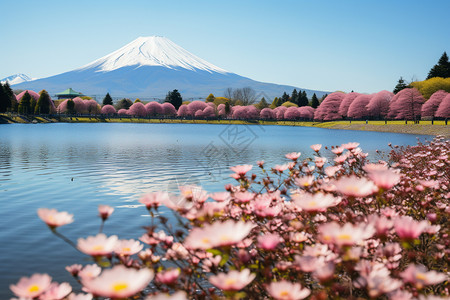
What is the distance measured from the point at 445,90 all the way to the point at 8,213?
263ft

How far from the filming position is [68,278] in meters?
5.97

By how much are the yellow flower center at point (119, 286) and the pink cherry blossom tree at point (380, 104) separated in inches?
3420

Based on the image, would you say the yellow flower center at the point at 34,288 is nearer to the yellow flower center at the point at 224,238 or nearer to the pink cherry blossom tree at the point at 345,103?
the yellow flower center at the point at 224,238

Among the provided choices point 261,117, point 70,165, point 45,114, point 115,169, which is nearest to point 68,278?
point 115,169

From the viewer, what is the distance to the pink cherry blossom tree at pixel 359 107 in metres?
86.1

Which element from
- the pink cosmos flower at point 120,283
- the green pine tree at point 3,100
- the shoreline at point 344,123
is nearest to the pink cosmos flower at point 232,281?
the pink cosmos flower at point 120,283

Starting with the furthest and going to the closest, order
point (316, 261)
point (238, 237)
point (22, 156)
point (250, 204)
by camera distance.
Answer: point (22, 156) → point (250, 204) → point (316, 261) → point (238, 237)

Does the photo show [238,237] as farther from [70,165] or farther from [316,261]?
[70,165]

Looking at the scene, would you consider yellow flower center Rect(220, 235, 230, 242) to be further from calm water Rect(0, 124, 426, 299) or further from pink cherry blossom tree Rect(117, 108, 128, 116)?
pink cherry blossom tree Rect(117, 108, 128, 116)

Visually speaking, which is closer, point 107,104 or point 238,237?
point 238,237

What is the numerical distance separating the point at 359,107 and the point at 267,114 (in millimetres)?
35938

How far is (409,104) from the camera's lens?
70.8 meters

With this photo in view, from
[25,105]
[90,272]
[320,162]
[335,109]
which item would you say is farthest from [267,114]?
[90,272]

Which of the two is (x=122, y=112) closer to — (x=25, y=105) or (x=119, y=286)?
(x=25, y=105)
